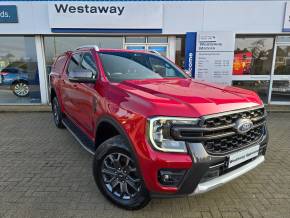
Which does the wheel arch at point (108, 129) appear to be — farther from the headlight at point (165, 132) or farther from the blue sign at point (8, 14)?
the blue sign at point (8, 14)

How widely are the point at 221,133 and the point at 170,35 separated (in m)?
6.37

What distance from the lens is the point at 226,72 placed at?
26.4ft

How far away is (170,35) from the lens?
8.01 meters

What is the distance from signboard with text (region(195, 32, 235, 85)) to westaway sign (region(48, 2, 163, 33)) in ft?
5.44

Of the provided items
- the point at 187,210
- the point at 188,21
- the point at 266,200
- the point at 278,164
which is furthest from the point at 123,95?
the point at 188,21

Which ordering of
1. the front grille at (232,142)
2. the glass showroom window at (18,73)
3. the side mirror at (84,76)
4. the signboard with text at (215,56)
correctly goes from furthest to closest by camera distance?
1. the glass showroom window at (18,73)
2. the signboard with text at (215,56)
3. the side mirror at (84,76)
4. the front grille at (232,142)

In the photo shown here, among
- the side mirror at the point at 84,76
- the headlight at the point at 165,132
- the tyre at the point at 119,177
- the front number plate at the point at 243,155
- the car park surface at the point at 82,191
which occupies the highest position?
the side mirror at the point at 84,76

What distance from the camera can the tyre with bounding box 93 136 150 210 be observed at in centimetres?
253

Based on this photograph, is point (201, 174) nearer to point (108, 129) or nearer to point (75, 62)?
point (108, 129)

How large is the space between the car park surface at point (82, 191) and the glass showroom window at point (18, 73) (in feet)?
15.1

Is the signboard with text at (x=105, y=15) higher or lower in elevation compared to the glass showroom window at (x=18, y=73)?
higher

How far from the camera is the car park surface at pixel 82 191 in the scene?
266cm

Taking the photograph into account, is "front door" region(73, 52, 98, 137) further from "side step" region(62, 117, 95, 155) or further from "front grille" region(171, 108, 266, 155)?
"front grille" region(171, 108, 266, 155)

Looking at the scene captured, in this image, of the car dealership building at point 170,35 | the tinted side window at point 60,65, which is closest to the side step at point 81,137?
the tinted side window at point 60,65
